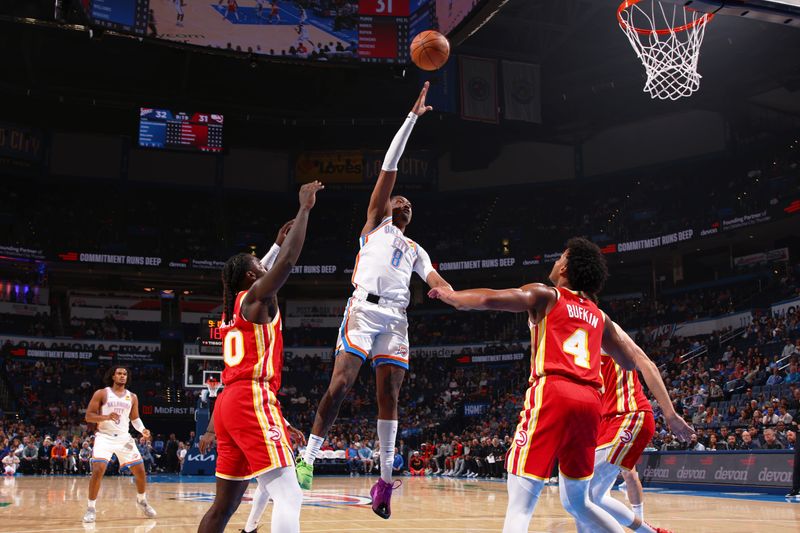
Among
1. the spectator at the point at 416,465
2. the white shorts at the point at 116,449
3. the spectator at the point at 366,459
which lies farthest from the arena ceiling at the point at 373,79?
the white shorts at the point at 116,449

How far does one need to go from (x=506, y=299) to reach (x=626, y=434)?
2.80m

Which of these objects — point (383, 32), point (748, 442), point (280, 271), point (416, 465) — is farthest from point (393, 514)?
point (416, 465)

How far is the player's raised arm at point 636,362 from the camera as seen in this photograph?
513 centimetres

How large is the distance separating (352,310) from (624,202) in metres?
32.1

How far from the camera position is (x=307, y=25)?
23.7 meters

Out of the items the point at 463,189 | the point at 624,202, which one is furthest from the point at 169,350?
the point at 624,202

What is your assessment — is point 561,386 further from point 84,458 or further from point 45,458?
point 45,458

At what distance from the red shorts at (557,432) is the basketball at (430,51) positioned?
3868mm

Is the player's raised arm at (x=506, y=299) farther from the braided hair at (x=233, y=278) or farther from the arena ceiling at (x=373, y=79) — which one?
the arena ceiling at (x=373, y=79)

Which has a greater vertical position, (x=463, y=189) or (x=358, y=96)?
(x=358, y=96)

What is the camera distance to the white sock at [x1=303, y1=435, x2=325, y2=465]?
5.93m

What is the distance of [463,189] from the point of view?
131ft

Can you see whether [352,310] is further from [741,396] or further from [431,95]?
[431,95]

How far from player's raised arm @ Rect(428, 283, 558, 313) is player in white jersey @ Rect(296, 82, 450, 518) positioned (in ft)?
5.36
